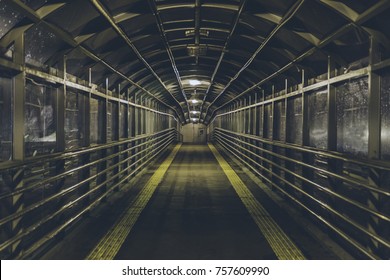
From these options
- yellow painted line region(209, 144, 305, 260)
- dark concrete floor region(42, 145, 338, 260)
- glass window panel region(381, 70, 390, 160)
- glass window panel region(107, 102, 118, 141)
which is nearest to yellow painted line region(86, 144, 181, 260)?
dark concrete floor region(42, 145, 338, 260)

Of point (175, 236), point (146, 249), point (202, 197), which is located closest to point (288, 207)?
point (202, 197)

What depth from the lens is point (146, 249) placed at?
13.9 ft

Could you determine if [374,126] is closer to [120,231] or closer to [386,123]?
[386,123]

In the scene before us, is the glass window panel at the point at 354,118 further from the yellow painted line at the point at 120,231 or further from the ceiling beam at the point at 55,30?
the ceiling beam at the point at 55,30

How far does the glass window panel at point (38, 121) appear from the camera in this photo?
35.4ft

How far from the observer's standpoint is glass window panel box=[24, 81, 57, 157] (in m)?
10.8

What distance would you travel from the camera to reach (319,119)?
789 centimetres

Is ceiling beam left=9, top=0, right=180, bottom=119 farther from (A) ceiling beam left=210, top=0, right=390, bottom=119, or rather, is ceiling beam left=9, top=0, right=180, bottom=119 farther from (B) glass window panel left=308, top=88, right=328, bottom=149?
(B) glass window panel left=308, top=88, right=328, bottom=149

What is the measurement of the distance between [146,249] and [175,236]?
1.80 ft

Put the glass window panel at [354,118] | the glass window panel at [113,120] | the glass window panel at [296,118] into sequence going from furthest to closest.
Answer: the glass window panel at [113,120] < the glass window panel at [296,118] < the glass window panel at [354,118]

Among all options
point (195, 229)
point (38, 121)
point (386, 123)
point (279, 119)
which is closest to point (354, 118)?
point (386, 123)

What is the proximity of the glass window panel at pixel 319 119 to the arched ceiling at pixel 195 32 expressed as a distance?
34.8 inches

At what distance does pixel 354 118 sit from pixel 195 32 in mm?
3243

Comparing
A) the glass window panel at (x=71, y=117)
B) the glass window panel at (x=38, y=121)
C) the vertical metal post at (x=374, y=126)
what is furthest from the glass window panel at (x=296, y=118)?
the glass window panel at (x=71, y=117)
